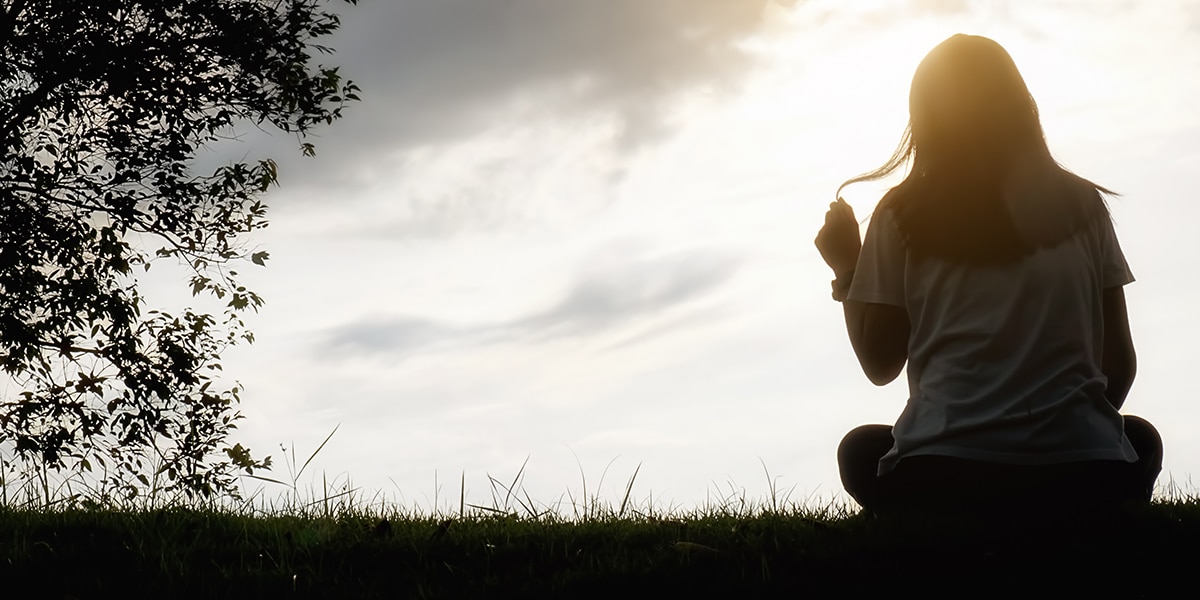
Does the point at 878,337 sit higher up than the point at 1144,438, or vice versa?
the point at 878,337

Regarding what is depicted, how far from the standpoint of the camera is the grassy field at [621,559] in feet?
12.0

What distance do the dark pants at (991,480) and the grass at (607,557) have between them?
0.13 m

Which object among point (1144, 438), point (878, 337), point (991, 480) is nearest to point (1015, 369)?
point (991, 480)

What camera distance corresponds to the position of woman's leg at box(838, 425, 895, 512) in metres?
4.03

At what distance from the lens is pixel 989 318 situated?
360 cm

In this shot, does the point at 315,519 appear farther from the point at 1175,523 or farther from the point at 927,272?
the point at 1175,523

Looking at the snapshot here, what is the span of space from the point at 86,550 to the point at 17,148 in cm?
790

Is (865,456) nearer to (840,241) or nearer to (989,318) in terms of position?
(989,318)

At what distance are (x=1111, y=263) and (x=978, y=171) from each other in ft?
2.19

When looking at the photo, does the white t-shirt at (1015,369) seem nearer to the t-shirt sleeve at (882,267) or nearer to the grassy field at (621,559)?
the t-shirt sleeve at (882,267)

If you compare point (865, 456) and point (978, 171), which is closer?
point (978, 171)

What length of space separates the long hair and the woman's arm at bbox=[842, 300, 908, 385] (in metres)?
0.30


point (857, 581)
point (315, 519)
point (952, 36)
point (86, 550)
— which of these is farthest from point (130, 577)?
point (952, 36)

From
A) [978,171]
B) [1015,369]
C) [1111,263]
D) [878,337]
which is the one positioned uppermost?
[978,171]
